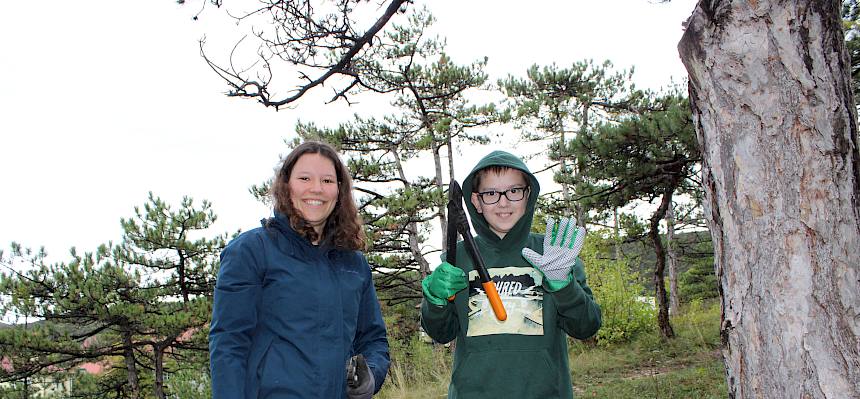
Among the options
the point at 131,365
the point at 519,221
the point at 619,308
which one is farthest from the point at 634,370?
the point at 131,365

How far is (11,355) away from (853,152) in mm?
15054

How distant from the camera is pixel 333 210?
2.32m

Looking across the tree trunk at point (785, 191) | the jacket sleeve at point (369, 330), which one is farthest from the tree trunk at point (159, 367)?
the tree trunk at point (785, 191)

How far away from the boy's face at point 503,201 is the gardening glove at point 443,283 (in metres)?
0.31

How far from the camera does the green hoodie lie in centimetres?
215

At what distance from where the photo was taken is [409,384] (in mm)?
10000

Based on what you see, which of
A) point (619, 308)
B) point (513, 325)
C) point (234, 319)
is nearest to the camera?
point (234, 319)

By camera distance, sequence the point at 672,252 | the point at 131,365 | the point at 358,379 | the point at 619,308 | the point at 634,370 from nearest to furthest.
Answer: the point at 358,379, the point at 634,370, the point at 619,308, the point at 131,365, the point at 672,252

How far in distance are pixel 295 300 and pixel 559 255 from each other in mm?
946

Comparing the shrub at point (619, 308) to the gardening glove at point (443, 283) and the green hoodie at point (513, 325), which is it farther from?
the gardening glove at point (443, 283)

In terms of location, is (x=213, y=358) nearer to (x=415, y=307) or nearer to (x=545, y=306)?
(x=545, y=306)

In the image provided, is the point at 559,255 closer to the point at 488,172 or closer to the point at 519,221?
the point at 519,221

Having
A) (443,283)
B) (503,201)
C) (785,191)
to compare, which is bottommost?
(443,283)

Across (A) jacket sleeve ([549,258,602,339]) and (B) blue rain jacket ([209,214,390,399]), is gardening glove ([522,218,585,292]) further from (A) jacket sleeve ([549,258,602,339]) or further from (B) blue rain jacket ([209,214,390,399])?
(B) blue rain jacket ([209,214,390,399])
